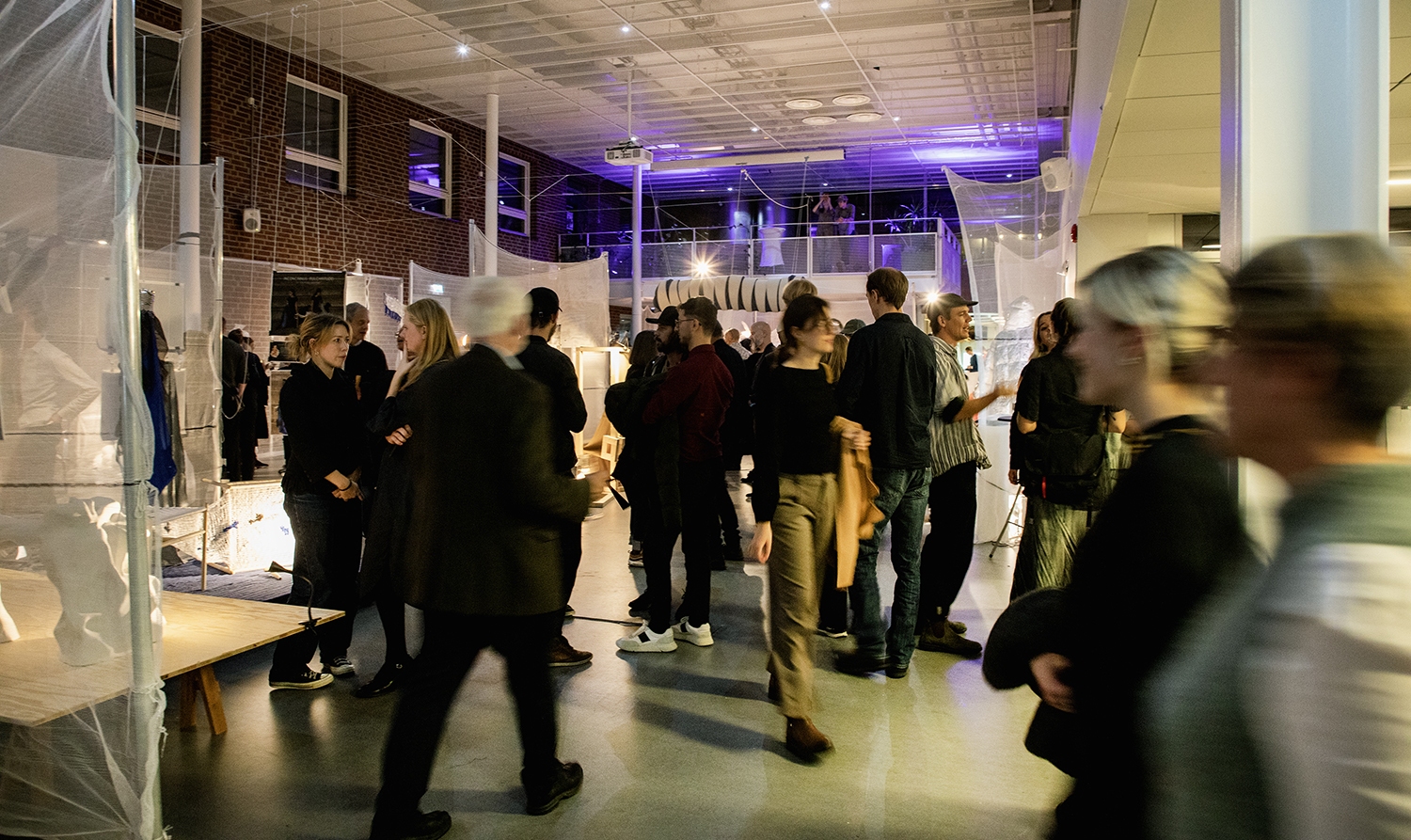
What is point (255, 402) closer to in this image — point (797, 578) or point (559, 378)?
point (559, 378)

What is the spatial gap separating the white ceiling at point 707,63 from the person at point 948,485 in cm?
531

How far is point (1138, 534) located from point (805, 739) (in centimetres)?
216

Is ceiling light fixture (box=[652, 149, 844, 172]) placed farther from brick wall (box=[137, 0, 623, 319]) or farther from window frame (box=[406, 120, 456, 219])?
window frame (box=[406, 120, 456, 219])

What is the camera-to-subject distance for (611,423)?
4574 mm

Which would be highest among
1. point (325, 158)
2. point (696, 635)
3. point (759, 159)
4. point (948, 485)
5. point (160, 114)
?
point (759, 159)

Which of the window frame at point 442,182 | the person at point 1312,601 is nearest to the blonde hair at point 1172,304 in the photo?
the person at point 1312,601

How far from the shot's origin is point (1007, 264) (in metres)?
6.82

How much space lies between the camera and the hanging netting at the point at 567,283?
9.12 meters

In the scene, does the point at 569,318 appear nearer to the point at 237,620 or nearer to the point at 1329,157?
the point at 237,620

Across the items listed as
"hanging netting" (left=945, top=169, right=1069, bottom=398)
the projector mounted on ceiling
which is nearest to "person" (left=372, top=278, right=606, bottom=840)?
"hanging netting" (left=945, top=169, right=1069, bottom=398)

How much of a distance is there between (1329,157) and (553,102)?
14002 mm

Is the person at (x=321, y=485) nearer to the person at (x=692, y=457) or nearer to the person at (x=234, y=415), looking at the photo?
the person at (x=692, y=457)

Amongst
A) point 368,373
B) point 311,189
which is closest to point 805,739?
point 368,373

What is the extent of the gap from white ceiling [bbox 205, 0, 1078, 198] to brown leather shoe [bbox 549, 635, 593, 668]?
7.05 m
